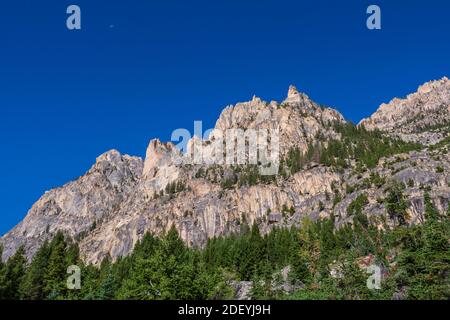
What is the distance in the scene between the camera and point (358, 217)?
141500 mm

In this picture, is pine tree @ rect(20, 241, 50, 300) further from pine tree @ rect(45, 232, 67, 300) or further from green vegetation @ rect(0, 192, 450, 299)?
pine tree @ rect(45, 232, 67, 300)

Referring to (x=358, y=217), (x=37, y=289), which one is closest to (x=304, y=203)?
(x=358, y=217)

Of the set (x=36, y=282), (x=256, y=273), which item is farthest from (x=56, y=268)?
(x=256, y=273)

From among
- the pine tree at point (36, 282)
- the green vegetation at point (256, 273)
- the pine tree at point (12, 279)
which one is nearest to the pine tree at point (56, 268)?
the green vegetation at point (256, 273)

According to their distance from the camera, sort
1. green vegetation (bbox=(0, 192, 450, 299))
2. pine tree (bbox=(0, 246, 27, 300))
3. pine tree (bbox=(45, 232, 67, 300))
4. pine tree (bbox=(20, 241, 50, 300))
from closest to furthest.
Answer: green vegetation (bbox=(0, 192, 450, 299)) < pine tree (bbox=(45, 232, 67, 300)) < pine tree (bbox=(20, 241, 50, 300)) < pine tree (bbox=(0, 246, 27, 300))

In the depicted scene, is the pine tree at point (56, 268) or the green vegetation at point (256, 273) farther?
the pine tree at point (56, 268)

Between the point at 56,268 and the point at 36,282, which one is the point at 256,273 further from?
the point at 36,282

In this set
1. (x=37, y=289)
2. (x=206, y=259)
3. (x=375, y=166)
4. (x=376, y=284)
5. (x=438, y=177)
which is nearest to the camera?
(x=376, y=284)

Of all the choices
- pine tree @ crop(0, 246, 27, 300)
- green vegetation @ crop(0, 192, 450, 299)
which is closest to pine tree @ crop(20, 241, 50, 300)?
green vegetation @ crop(0, 192, 450, 299)

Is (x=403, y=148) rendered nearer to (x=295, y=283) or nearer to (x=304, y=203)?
(x=304, y=203)

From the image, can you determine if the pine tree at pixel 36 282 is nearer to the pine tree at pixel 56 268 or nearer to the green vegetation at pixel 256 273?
the green vegetation at pixel 256 273
